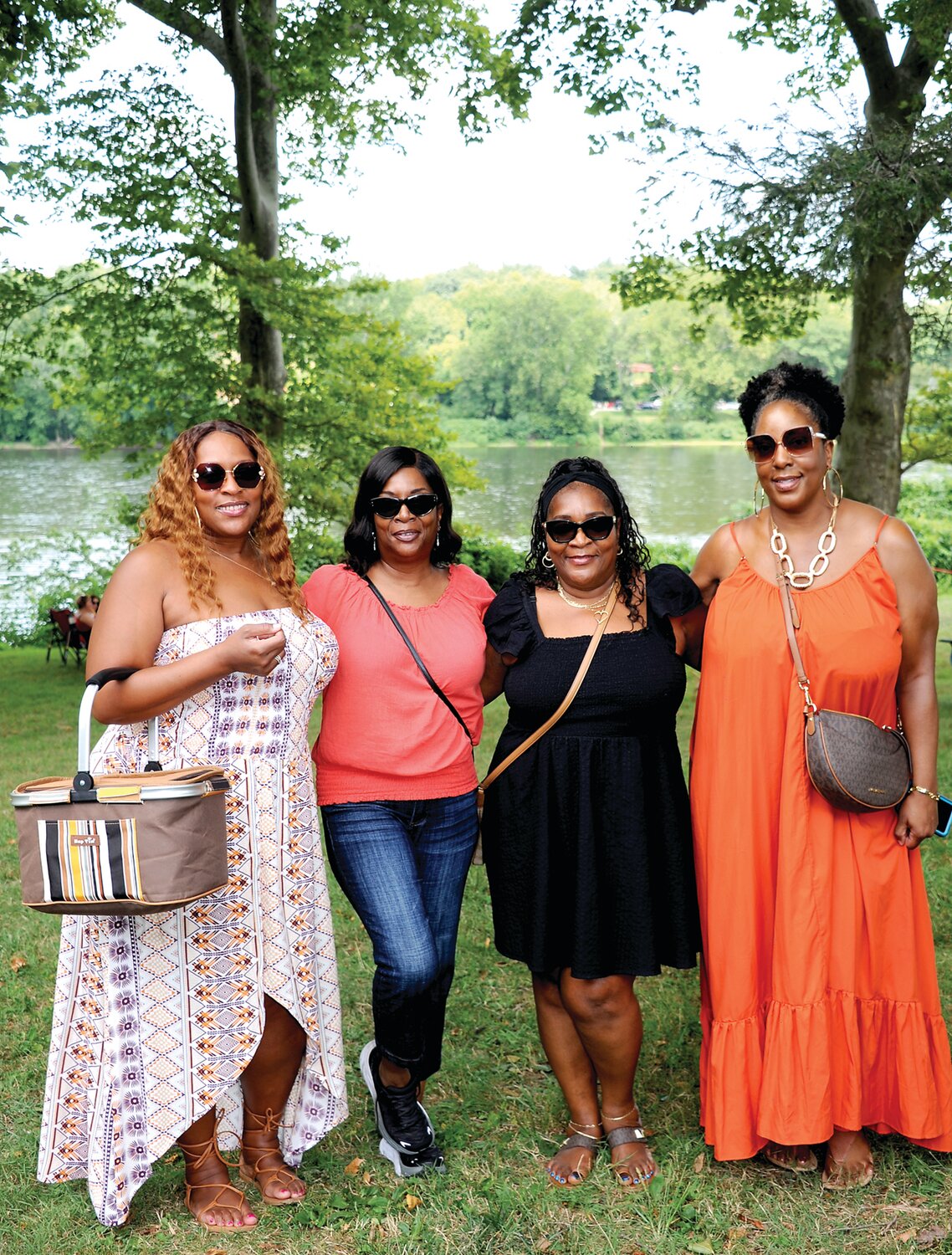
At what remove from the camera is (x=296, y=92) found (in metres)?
13.0

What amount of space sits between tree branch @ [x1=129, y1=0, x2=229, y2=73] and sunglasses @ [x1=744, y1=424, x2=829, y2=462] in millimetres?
11049

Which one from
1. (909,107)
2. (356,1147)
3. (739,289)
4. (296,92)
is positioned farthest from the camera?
(296,92)

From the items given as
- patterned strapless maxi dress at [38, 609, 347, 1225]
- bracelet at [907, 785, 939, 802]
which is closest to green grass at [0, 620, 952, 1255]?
patterned strapless maxi dress at [38, 609, 347, 1225]

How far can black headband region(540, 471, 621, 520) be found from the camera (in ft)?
11.3

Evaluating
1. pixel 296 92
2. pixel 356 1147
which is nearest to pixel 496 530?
pixel 296 92

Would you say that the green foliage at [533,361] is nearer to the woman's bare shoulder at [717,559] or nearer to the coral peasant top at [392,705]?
the woman's bare shoulder at [717,559]

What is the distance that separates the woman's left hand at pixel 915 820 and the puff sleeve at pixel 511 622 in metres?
1.16

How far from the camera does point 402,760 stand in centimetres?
330

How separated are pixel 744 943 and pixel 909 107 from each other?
7.88m

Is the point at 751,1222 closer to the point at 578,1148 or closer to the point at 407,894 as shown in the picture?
the point at 578,1148

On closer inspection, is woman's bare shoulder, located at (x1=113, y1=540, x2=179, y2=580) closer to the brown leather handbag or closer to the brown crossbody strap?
the brown crossbody strap

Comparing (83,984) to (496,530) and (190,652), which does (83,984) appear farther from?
(496,530)

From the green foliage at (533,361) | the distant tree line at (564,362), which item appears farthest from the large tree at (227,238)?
the green foliage at (533,361)

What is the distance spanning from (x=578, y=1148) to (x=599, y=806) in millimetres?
1060
